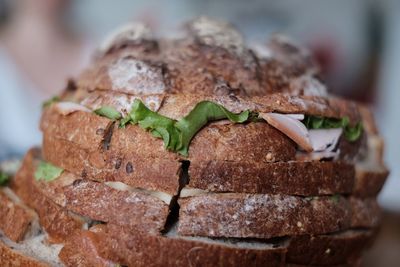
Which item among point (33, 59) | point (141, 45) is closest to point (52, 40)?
point (33, 59)

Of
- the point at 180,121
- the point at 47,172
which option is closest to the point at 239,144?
the point at 180,121

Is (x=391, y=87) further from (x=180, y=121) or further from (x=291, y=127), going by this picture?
(x=180, y=121)

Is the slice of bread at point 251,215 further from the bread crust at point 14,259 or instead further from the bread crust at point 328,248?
the bread crust at point 14,259

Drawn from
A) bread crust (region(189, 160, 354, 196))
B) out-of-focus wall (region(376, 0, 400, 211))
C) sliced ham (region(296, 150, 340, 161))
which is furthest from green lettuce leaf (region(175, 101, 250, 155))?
out-of-focus wall (region(376, 0, 400, 211))

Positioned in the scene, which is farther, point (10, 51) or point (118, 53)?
point (10, 51)

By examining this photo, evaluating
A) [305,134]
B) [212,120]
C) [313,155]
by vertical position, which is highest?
[212,120]

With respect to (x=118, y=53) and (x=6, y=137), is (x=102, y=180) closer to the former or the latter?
(x=118, y=53)
